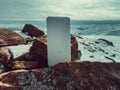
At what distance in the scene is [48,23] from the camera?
9.62ft

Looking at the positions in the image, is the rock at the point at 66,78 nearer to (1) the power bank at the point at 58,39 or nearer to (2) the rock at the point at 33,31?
(1) the power bank at the point at 58,39

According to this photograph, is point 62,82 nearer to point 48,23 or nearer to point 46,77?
point 46,77

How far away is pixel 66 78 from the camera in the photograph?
2.63 meters

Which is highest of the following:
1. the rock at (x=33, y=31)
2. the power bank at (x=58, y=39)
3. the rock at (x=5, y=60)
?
the power bank at (x=58, y=39)

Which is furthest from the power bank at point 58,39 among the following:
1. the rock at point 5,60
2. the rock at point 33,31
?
the rock at point 33,31

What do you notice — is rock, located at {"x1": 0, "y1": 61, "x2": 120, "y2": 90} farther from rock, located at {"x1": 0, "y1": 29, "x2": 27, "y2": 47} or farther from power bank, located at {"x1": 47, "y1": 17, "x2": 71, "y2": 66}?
rock, located at {"x1": 0, "y1": 29, "x2": 27, "y2": 47}

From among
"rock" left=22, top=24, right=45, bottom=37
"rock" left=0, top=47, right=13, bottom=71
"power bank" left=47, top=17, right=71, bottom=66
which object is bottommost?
"rock" left=22, top=24, right=45, bottom=37

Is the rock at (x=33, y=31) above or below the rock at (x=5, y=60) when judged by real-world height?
below

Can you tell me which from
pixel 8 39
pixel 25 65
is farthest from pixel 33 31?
pixel 25 65

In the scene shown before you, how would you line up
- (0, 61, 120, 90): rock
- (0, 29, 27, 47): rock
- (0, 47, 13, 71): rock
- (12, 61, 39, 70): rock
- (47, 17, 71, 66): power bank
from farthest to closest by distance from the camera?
(0, 29, 27, 47): rock
(0, 47, 13, 71): rock
(12, 61, 39, 70): rock
(47, 17, 71, 66): power bank
(0, 61, 120, 90): rock

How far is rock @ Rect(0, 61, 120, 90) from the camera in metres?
2.60

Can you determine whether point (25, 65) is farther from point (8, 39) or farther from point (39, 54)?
point (8, 39)

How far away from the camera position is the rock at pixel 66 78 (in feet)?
8.53

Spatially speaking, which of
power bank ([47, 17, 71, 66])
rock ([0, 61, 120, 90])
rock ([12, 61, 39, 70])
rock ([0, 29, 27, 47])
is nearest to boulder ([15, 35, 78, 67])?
rock ([12, 61, 39, 70])
